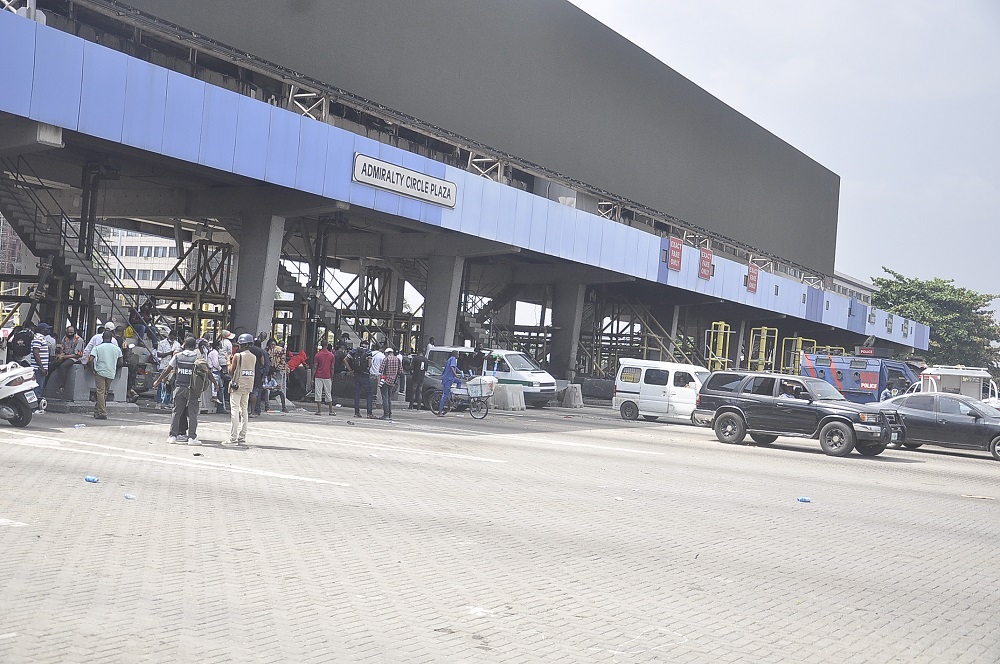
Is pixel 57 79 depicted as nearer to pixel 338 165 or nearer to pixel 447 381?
pixel 338 165

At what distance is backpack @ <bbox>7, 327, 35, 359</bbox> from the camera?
20.6 m

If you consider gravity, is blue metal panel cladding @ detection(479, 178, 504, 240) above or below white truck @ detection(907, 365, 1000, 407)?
above

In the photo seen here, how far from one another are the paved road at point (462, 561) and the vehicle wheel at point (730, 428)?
7.02m

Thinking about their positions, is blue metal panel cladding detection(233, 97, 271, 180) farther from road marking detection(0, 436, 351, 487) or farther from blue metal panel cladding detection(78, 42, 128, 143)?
road marking detection(0, 436, 351, 487)

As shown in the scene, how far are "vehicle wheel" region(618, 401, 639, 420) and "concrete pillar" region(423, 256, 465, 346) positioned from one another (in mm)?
8146

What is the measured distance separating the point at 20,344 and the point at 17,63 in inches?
Result: 230

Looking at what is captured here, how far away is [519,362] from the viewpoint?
33.8m

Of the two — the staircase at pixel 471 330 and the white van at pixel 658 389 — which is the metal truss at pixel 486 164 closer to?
the staircase at pixel 471 330

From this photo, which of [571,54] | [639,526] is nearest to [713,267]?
[571,54]

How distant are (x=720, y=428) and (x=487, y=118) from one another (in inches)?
720

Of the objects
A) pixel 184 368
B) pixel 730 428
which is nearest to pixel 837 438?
pixel 730 428

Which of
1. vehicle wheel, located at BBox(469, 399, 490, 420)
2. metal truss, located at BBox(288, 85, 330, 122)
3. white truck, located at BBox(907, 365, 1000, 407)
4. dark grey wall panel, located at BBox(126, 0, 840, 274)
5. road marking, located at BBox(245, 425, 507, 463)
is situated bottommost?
road marking, located at BBox(245, 425, 507, 463)

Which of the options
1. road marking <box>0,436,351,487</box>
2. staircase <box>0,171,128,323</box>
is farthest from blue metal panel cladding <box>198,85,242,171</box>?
road marking <box>0,436,351,487</box>

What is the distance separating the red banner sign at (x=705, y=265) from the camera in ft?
159
